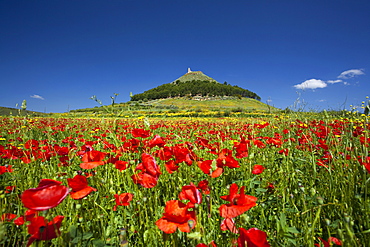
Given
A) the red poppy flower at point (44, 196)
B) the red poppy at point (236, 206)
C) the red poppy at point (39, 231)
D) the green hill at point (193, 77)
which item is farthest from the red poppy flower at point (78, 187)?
the green hill at point (193, 77)

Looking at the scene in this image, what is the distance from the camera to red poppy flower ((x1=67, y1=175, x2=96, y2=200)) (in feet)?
2.82

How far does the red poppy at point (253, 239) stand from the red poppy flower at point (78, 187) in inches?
27.5

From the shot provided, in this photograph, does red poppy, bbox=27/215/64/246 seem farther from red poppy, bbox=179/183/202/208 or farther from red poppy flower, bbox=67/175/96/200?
red poppy, bbox=179/183/202/208

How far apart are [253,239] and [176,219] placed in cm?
29

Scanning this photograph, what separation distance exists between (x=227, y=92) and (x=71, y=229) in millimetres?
91373

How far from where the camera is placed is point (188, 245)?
104 centimetres

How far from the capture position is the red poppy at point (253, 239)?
626 mm

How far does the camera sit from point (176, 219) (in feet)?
2.39

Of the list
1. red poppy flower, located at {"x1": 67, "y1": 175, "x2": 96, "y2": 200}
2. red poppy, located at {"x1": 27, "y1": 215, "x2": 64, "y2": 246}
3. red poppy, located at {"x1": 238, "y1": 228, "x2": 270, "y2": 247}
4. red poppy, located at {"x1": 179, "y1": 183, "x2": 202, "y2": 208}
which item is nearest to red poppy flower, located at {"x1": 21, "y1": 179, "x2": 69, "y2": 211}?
red poppy, located at {"x1": 27, "y1": 215, "x2": 64, "y2": 246}

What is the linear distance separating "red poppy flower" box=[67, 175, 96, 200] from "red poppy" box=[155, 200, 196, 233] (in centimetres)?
40

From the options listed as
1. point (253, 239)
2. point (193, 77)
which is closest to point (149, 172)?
point (253, 239)

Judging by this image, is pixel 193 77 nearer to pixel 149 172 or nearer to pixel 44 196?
pixel 149 172

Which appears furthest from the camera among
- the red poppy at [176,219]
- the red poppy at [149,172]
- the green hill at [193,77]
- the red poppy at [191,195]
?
the green hill at [193,77]

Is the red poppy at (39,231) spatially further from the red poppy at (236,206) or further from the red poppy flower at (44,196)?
the red poppy at (236,206)
